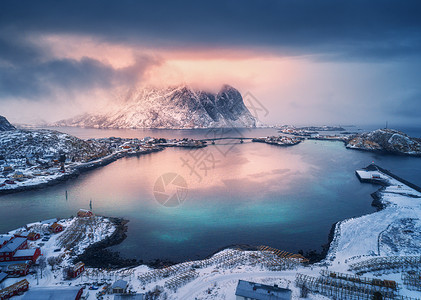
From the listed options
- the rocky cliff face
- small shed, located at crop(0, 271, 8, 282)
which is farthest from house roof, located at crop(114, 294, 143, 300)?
the rocky cliff face

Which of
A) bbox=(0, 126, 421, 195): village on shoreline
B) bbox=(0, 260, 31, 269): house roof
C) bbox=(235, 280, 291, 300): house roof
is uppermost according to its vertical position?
bbox=(0, 126, 421, 195): village on shoreline

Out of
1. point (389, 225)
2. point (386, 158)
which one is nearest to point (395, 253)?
point (389, 225)

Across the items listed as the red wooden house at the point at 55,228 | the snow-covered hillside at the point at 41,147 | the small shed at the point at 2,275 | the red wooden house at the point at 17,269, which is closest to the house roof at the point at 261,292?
the red wooden house at the point at 17,269

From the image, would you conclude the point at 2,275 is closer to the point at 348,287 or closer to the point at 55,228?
the point at 55,228

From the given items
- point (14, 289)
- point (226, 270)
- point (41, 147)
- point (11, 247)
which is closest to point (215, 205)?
point (226, 270)

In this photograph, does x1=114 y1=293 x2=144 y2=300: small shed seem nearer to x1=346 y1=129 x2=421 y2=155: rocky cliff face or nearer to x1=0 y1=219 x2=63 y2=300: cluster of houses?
x1=0 y1=219 x2=63 y2=300: cluster of houses

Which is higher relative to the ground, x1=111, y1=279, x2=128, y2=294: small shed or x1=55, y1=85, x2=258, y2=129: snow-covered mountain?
x1=55, y1=85, x2=258, y2=129: snow-covered mountain

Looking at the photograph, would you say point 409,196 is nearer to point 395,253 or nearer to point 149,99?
point 395,253

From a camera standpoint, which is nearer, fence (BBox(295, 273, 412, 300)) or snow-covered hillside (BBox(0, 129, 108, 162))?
fence (BBox(295, 273, 412, 300))
